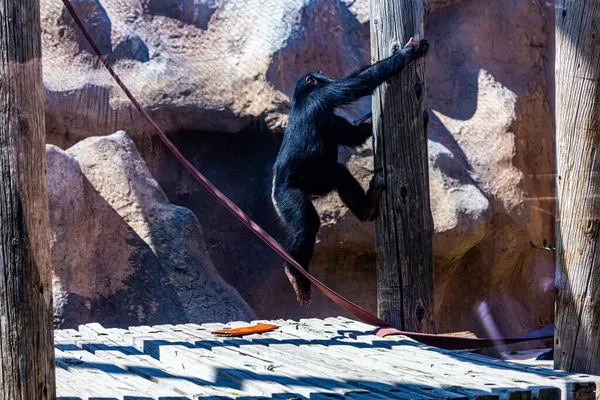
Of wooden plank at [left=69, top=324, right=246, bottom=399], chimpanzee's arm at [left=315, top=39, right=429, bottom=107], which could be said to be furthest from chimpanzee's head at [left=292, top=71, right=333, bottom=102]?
wooden plank at [left=69, top=324, right=246, bottom=399]

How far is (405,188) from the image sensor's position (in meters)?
4.36

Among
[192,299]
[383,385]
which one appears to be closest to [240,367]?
[383,385]

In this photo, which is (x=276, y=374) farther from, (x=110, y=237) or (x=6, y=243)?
(x=110, y=237)

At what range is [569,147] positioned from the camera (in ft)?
11.3

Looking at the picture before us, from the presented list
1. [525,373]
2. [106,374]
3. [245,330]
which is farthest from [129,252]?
[525,373]

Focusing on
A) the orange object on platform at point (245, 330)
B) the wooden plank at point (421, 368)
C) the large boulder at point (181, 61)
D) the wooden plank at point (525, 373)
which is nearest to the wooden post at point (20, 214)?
the wooden plank at point (421, 368)

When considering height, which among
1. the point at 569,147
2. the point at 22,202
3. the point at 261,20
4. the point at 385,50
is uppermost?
the point at 261,20

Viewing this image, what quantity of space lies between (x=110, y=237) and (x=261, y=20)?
2736 mm

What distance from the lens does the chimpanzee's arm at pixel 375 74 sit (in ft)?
14.1

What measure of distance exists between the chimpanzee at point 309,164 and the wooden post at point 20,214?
2.58 m

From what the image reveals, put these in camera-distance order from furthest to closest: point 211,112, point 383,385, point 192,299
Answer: point 211,112, point 192,299, point 383,385

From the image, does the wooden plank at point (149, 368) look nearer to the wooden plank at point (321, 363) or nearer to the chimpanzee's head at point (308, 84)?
the wooden plank at point (321, 363)

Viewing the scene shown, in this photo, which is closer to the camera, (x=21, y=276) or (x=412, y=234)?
(x=21, y=276)

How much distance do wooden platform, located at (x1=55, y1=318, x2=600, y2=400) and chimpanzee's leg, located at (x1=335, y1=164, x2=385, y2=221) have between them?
0.67 m
